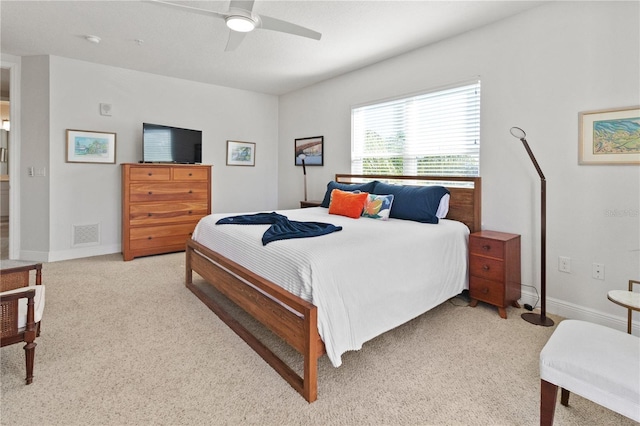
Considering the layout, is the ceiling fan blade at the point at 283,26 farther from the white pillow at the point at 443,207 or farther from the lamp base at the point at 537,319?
the lamp base at the point at 537,319

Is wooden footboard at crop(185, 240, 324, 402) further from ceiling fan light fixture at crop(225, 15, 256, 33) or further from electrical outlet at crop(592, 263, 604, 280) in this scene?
electrical outlet at crop(592, 263, 604, 280)

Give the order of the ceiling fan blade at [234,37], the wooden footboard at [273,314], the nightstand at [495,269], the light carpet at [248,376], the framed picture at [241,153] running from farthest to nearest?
the framed picture at [241,153] < the ceiling fan blade at [234,37] < the nightstand at [495,269] < the wooden footboard at [273,314] < the light carpet at [248,376]

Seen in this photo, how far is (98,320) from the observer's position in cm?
259

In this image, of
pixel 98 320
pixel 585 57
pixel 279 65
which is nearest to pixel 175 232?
pixel 98 320

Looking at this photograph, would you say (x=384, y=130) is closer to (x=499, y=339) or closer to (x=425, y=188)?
(x=425, y=188)

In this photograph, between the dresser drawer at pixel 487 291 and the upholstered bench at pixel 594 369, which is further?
the dresser drawer at pixel 487 291

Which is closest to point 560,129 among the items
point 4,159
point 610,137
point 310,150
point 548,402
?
point 610,137

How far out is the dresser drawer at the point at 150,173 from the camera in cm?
432

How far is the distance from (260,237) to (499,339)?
188cm

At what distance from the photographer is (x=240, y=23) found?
2518 mm

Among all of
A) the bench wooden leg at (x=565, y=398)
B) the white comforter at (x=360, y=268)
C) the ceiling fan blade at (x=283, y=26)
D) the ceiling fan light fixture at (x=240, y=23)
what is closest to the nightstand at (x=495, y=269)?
the white comforter at (x=360, y=268)

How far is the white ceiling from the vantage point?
290 cm

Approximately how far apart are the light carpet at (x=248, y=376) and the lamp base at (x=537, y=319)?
0.21 ft

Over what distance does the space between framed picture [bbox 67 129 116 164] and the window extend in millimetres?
3461
